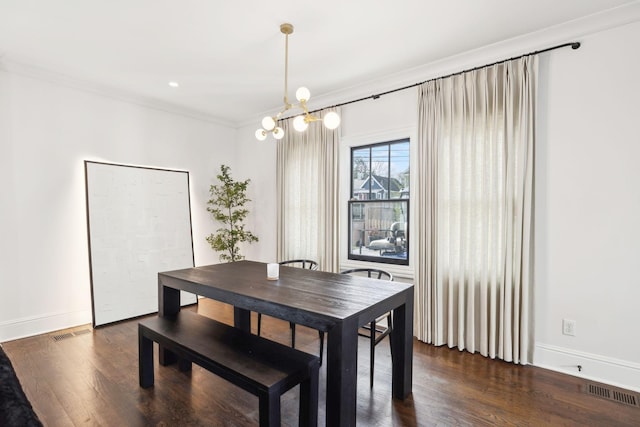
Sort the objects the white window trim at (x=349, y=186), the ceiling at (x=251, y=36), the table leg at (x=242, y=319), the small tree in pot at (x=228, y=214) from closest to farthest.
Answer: the ceiling at (x=251, y=36), the table leg at (x=242, y=319), the white window trim at (x=349, y=186), the small tree in pot at (x=228, y=214)

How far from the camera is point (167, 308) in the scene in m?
2.78

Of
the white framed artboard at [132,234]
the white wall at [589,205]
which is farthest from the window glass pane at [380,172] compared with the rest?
the white framed artboard at [132,234]

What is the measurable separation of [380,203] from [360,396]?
2.16 meters

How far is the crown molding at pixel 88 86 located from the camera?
336 centimetres

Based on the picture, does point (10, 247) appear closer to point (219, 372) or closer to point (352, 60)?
point (219, 372)

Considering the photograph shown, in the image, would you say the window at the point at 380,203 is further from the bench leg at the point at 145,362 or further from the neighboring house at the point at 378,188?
the bench leg at the point at 145,362

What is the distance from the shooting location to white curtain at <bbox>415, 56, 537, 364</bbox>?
9.20 feet

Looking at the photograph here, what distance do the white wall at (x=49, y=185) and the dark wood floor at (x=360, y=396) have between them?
0.63 metres

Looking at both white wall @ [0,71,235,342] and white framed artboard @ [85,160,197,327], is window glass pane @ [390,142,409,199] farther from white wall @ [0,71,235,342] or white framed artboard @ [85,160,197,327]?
white wall @ [0,71,235,342]

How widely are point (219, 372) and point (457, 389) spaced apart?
1.73 metres

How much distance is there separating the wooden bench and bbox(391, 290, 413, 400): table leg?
0.73m

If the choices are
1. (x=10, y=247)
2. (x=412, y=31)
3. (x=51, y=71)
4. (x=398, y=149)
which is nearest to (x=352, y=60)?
(x=412, y=31)

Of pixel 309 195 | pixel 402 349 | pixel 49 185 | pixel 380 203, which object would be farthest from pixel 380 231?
pixel 49 185

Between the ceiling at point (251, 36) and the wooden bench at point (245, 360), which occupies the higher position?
the ceiling at point (251, 36)
